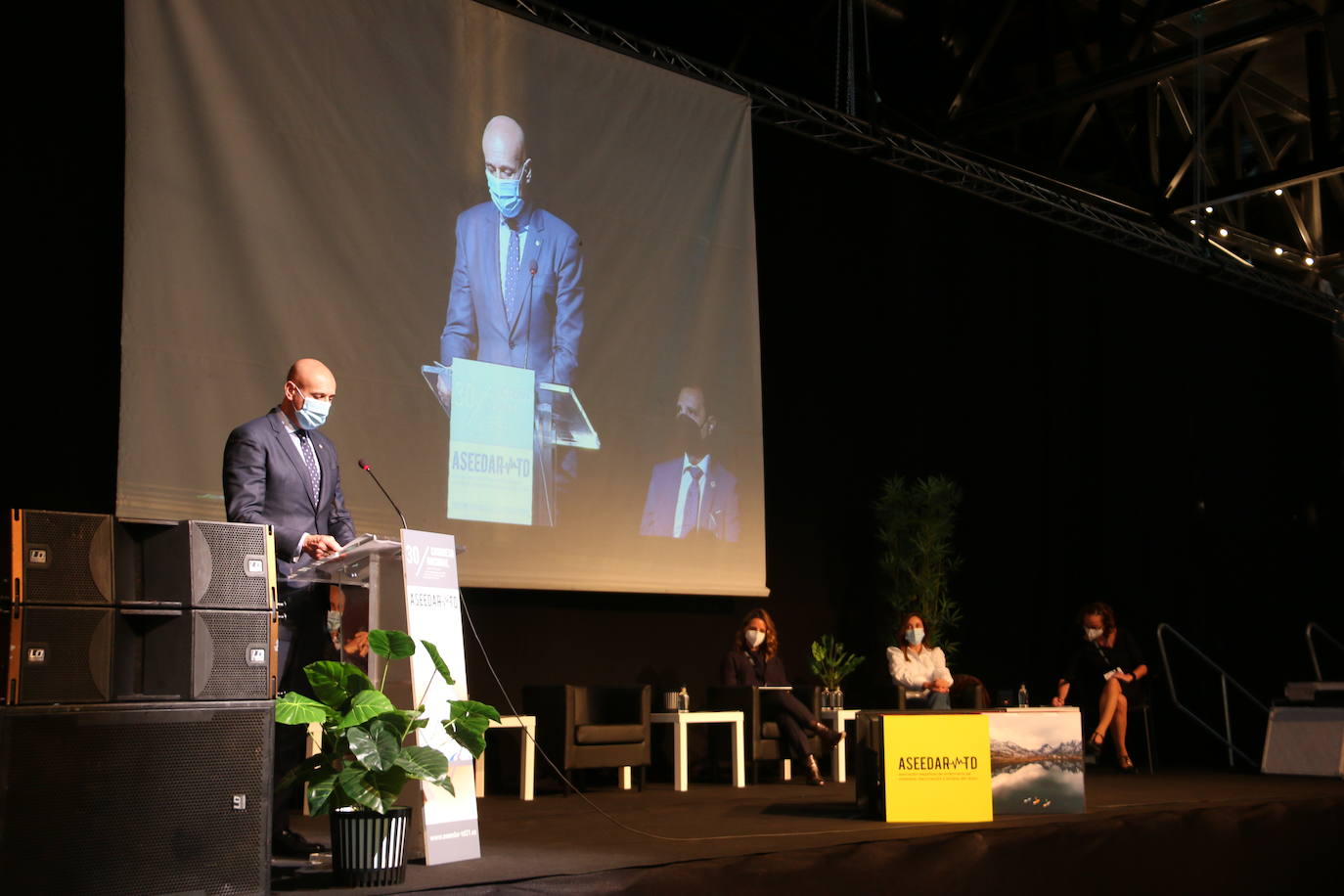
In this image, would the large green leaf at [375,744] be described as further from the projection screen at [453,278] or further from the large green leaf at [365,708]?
the projection screen at [453,278]

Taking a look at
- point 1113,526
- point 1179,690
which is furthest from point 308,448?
point 1179,690

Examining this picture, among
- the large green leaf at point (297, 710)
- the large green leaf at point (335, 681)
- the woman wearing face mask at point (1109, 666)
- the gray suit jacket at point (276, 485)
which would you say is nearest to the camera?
the large green leaf at point (297, 710)

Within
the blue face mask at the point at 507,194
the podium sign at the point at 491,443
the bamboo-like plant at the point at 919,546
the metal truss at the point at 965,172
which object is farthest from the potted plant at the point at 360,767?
the bamboo-like plant at the point at 919,546

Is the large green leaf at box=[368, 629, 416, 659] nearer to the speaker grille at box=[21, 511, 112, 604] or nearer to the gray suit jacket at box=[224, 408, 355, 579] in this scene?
the gray suit jacket at box=[224, 408, 355, 579]

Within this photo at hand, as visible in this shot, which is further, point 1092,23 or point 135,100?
point 1092,23

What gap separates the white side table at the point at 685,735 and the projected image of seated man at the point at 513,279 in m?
1.86

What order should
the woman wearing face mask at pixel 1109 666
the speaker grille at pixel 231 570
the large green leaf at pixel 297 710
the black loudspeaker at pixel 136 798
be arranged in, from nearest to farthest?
the black loudspeaker at pixel 136 798
the speaker grille at pixel 231 570
the large green leaf at pixel 297 710
the woman wearing face mask at pixel 1109 666

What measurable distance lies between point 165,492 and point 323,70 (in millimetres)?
2095

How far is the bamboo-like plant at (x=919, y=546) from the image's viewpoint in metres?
8.24

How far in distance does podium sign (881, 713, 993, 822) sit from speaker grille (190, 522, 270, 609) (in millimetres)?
2479

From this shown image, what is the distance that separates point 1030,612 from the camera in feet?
31.7

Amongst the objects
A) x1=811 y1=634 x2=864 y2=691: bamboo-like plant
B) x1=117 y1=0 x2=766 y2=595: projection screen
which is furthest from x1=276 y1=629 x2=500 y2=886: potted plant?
x1=811 y1=634 x2=864 y2=691: bamboo-like plant

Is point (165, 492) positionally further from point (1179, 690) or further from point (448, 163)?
point (1179, 690)

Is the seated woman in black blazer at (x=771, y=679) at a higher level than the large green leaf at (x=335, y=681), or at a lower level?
lower
